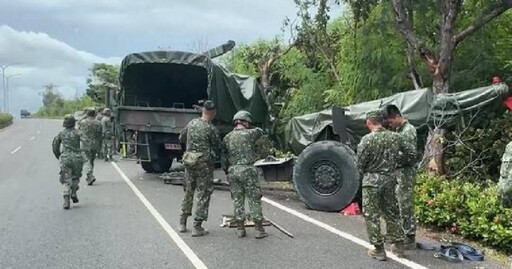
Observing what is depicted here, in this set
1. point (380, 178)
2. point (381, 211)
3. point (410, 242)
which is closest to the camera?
point (380, 178)

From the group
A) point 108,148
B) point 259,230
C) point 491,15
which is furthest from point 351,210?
point 108,148

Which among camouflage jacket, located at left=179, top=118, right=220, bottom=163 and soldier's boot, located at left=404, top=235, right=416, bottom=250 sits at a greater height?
camouflage jacket, located at left=179, top=118, right=220, bottom=163

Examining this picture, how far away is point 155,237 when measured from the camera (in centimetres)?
742

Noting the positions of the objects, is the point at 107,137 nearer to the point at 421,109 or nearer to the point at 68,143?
the point at 68,143

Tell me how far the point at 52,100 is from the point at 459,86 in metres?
102

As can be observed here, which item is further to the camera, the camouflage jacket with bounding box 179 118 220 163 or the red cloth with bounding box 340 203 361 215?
the red cloth with bounding box 340 203 361 215

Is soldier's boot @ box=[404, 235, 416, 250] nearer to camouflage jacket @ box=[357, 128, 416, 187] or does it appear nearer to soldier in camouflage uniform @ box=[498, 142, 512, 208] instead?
camouflage jacket @ box=[357, 128, 416, 187]

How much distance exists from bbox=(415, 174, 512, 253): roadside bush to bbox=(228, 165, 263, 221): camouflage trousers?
2.33 meters

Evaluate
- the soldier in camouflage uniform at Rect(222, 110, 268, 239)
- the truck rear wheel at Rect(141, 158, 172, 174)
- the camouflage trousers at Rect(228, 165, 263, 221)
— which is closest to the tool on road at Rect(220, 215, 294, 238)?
the soldier in camouflage uniform at Rect(222, 110, 268, 239)

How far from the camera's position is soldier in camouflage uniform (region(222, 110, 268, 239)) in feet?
24.7

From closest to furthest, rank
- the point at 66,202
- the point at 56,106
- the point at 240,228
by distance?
the point at 240,228 < the point at 66,202 < the point at 56,106

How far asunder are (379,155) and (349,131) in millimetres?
3370

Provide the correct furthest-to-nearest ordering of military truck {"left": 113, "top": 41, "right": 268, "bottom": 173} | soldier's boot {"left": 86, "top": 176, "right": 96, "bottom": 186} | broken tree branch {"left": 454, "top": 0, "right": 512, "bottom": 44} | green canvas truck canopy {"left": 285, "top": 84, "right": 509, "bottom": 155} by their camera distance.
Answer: soldier's boot {"left": 86, "top": 176, "right": 96, "bottom": 186} → military truck {"left": 113, "top": 41, "right": 268, "bottom": 173} → broken tree branch {"left": 454, "top": 0, "right": 512, "bottom": 44} → green canvas truck canopy {"left": 285, "top": 84, "right": 509, "bottom": 155}

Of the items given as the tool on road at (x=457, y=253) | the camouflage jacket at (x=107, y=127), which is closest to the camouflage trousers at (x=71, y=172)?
the tool on road at (x=457, y=253)
